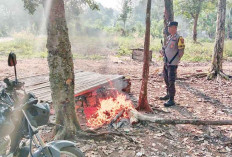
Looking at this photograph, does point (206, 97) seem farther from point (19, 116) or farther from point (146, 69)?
point (19, 116)

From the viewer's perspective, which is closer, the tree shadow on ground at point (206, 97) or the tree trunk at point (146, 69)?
A: the tree trunk at point (146, 69)

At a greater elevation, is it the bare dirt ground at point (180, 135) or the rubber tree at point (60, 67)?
the rubber tree at point (60, 67)

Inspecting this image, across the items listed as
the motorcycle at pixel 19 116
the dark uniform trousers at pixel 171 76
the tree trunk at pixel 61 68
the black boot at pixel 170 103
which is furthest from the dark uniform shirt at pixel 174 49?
the motorcycle at pixel 19 116

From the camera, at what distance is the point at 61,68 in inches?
161

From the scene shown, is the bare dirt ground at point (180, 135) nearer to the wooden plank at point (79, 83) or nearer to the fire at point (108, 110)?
the fire at point (108, 110)

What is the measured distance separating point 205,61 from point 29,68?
40.2 feet

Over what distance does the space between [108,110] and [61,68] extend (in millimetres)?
2381

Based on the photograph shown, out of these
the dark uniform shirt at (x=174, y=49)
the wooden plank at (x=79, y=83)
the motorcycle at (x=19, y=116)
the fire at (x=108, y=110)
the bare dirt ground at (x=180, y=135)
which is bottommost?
the bare dirt ground at (x=180, y=135)

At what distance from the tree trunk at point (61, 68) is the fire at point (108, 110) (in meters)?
1.16

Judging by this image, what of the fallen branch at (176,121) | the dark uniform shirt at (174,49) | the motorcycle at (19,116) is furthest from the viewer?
the dark uniform shirt at (174,49)

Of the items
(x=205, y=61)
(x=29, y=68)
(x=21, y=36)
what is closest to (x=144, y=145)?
(x=29, y=68)

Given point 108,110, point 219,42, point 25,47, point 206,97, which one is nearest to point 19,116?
point 108,110

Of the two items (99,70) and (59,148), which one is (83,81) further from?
(99,70)

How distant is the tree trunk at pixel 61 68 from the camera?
3.96 metres
